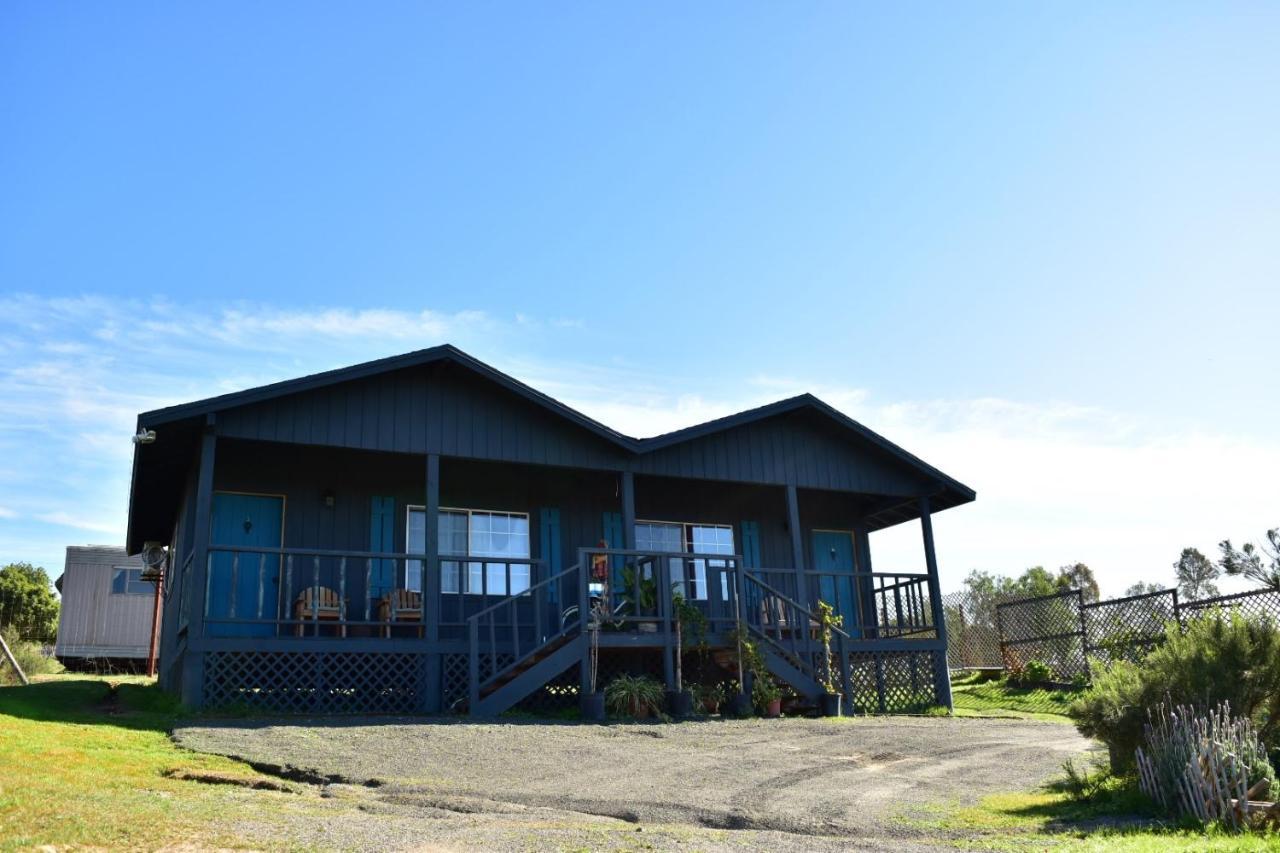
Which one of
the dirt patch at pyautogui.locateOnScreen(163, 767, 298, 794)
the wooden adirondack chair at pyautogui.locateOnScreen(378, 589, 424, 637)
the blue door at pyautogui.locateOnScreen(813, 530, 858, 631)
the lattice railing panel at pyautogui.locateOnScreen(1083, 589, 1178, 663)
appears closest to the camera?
the dirt patch at pyautogui.locateOnScreen(163, 767, 298, 794)

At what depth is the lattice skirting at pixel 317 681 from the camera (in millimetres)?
12195

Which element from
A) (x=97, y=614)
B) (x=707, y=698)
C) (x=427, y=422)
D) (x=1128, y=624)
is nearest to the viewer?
(x=707, y=698)

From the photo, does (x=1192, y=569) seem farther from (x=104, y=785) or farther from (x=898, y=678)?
(x=104, y=785)

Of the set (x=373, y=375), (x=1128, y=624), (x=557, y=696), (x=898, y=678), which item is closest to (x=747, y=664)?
(x=557, y=696)

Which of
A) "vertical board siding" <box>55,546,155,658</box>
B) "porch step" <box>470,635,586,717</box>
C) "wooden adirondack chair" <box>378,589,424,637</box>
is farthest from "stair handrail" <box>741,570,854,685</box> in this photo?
"vertical board siding" <box>55,546,155,658</box>

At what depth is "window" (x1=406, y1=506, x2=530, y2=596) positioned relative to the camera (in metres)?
15.0

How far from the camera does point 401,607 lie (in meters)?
14.0

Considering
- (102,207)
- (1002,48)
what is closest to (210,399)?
(102,207)

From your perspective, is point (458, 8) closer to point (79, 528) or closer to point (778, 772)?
point (778, 772)

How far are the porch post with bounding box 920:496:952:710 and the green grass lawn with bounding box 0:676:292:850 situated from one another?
10.8m

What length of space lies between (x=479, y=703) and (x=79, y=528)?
30.7 meters

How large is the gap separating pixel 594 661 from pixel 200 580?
468 cm

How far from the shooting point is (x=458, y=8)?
12.8 metres

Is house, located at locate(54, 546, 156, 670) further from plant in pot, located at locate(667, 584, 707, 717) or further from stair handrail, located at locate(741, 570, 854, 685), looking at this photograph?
stair handrail, located at locate(741, 570, 854, 685)
